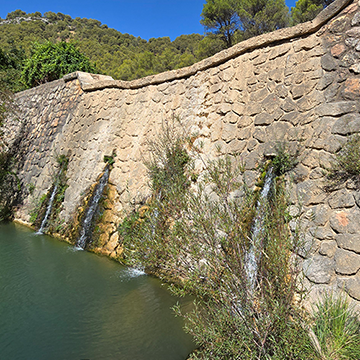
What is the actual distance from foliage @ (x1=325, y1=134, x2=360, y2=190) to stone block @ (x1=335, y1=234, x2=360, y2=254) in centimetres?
56

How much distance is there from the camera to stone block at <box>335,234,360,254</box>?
2990 mm

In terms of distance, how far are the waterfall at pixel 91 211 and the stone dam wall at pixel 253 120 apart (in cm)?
21

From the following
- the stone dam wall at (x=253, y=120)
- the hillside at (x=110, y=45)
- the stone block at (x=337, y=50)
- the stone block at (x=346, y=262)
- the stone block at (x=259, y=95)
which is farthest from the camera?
the hillside at (x=110, y=45)

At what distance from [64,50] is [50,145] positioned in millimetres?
4892

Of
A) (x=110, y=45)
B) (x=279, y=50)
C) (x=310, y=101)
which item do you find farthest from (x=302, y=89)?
(x=110, y=45)

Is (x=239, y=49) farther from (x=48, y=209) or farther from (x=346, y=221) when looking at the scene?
(x=48, y=209)

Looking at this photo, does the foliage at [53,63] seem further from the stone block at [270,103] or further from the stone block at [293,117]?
the stone block at [293,117]

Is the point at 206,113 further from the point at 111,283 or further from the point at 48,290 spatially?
the point at 48,290

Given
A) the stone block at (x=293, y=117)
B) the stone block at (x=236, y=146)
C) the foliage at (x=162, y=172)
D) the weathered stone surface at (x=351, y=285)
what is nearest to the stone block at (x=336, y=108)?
the stone block at (x=293, y=117)

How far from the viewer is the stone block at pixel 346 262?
2926 millimetres

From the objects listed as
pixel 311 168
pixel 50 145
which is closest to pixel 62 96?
pixel 50 145

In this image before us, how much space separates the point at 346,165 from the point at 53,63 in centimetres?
1130

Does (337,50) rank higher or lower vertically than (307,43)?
lower

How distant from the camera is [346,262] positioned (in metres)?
2.99
